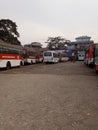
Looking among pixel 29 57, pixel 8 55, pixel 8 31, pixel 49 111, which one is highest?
pixel 8 31

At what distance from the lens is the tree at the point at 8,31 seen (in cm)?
5040

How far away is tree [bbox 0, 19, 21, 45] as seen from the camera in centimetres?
5040

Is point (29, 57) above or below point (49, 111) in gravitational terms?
above

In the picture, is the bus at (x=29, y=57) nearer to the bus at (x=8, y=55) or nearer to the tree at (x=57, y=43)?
the bus at (x=8, y=55)

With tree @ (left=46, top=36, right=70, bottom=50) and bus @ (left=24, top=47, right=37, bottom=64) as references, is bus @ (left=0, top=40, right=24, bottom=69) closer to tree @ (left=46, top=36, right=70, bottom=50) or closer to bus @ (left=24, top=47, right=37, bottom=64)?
bus @ (left=24, top=47, right=37, bottom=64)

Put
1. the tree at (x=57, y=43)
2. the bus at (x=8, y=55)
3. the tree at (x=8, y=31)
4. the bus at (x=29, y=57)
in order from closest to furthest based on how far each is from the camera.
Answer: the bus at (x=8, y=55), the bus at (x=29, y=57), the tree at (x=8, y=31), the tree at (x=57, y=43)

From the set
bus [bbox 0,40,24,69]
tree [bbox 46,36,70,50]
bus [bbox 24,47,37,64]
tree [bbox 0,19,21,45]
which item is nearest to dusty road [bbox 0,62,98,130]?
bus [bbox 0,40,24,69]

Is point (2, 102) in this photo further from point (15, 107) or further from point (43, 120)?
point (43, 120)

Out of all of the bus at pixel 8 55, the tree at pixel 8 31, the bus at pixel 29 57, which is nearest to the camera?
the bus at pixel 8 55

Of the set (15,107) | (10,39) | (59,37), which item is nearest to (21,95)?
(15,107)

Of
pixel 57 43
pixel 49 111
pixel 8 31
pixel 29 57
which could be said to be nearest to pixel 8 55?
pixel 29 57

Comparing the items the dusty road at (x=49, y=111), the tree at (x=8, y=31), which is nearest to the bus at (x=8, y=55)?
the dusty road at (x=49, y=111)

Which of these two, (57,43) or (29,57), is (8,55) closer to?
(29,57)

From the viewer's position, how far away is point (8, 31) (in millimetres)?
50781
